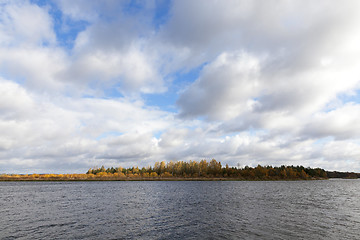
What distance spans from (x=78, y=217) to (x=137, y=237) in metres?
20.1

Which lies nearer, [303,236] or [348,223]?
[303,236]

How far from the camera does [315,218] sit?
42.7 meters

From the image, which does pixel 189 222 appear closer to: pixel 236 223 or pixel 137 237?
pixel 236 223

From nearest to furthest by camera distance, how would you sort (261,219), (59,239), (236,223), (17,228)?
(59,239)
(17,228)
(236,223)
(261,219)

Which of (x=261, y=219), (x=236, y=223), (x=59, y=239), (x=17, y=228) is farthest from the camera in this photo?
(x=261, y=219)

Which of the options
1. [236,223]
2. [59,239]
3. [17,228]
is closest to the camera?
[59,239]

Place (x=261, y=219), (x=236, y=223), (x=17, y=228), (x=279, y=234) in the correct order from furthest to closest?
1. (x=261, y=219)
2. (x=236, y=223)
3. (x=17, y=228)
4. (x=279, y=234)

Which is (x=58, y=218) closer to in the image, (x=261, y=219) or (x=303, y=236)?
(x=261, y=219)

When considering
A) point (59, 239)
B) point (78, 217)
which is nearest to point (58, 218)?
point (78, 217)

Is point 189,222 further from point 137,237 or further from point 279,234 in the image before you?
point 279,234

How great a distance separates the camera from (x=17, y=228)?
33.8 metres

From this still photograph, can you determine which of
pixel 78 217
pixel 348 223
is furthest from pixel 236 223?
pixel 78 217

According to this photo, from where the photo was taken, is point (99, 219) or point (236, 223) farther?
point (99, 219)

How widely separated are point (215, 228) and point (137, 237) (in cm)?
1280
